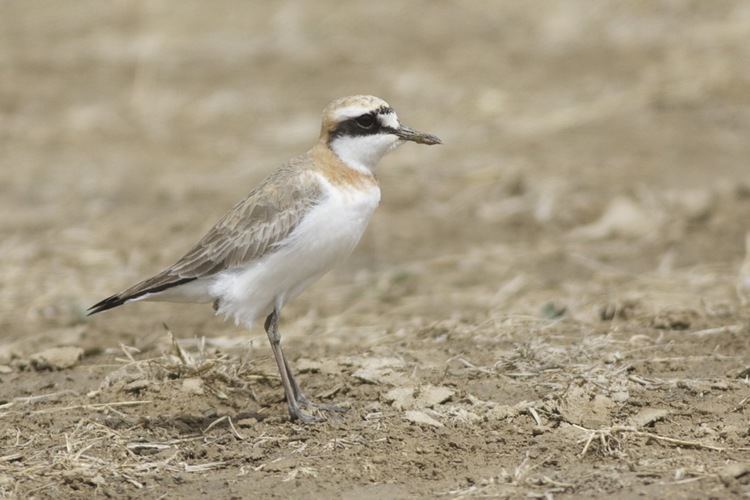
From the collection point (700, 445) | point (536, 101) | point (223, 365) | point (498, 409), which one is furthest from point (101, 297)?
point (536, 101)

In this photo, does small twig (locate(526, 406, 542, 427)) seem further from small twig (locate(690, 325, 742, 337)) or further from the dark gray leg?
small twig (locate(690, 325, 742, 337))

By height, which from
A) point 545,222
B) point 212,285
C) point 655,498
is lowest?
point 545,222

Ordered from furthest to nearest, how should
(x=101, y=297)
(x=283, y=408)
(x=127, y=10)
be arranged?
(x=127, y=10), (x=101, y=297), (x=283, y=408)

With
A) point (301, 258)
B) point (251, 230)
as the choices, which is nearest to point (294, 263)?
point (301, 258)

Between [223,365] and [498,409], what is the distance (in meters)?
1.60

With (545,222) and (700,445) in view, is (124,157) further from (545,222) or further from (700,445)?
(700,445)

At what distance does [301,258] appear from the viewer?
610cm

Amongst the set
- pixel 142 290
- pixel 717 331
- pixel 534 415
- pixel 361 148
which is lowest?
pixel 717 331

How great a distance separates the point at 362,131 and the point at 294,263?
815mm

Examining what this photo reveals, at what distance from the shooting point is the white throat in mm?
6328

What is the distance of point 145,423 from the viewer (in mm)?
6066

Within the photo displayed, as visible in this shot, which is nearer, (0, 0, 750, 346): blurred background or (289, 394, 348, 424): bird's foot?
(289, 394, 348, 424): bird's foot

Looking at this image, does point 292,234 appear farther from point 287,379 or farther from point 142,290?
point 142,290

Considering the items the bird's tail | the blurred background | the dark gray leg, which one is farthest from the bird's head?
the blurred background
